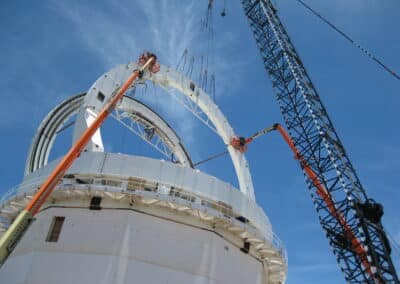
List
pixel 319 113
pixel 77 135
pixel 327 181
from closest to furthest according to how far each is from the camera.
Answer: pixel 77 135 < pixel 327 181 < pixel 319 113

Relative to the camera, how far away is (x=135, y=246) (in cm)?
2288

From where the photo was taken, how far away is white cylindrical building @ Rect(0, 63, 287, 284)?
73.1ft

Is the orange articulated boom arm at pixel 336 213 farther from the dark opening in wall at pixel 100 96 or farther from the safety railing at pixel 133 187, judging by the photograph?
the dark opening in wall at pixel 100 96

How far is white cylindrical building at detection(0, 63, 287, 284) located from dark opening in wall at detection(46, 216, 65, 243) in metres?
0.06

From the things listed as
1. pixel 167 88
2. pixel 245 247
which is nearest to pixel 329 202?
pixel 245 247

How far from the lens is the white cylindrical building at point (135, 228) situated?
73.1 feet

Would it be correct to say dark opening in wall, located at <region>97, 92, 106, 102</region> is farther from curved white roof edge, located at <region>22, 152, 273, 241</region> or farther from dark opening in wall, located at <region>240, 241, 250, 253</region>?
dark opening in wall, located at <region>240, 241, 250, 253</region>

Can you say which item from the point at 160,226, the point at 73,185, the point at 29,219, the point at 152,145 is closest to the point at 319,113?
the point at 152,145

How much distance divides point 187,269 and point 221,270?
8.16 feet

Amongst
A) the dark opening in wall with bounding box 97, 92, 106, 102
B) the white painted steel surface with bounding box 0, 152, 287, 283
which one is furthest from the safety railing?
the dark opening in wall with bounding box 97, 92, 106, 102

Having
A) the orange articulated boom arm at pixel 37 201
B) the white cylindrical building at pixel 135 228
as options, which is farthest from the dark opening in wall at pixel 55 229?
the orange articulated boom arm at pixel 37 201

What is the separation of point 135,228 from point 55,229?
532 cm

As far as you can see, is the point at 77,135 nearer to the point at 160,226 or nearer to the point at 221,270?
the point at 160,226

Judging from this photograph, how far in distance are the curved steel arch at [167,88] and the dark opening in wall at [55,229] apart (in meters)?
5.58
